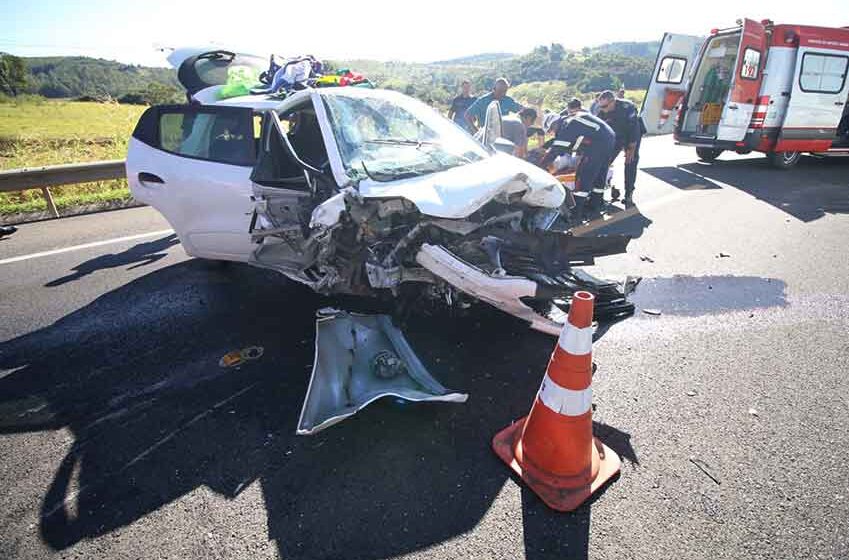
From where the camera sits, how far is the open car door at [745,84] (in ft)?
25.9

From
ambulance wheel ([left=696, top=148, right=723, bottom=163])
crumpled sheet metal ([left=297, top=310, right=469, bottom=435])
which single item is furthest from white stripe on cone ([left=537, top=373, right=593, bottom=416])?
ambulance wheel ([left=696, top=148, right=723, bottom=163])

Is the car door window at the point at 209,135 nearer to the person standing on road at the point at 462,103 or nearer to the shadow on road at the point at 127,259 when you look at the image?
the shadow on road at the point at 127,259

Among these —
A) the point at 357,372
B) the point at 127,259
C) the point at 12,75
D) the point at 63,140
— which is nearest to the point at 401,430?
the point at 357,372

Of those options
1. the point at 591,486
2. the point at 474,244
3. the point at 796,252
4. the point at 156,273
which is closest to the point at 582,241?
the point at 474,244

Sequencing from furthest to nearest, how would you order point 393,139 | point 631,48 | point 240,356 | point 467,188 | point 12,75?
point 631,48 → point 12,75 → point 393,139 → point 240,356 → point 467,188

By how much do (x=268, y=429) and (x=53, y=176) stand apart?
6.25 meters

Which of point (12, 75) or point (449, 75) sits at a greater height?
point (449, 75)

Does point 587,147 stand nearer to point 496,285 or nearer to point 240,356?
point 496,285

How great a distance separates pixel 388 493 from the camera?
206 centimetres

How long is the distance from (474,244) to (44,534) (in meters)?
2.56

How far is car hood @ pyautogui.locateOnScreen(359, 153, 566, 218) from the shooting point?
8.46ft

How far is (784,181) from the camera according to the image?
26.9 ft

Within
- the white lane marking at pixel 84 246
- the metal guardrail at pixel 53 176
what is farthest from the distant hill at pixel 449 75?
the white lane marking at pixel 84 246

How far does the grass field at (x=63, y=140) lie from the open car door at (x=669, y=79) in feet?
33.7
